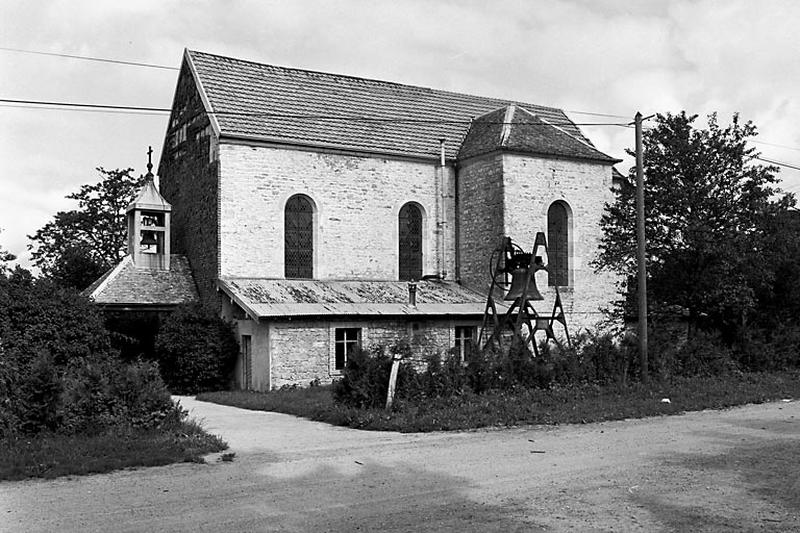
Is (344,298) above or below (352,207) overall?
below

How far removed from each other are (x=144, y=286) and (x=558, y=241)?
15.2 m

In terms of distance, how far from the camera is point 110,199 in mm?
45594

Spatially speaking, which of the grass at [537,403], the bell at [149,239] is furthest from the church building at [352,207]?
the grass at [537,403]

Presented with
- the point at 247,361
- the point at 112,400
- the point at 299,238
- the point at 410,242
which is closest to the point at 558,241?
the point at 410,242

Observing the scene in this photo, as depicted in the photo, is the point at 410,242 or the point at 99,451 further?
the point at 410,242

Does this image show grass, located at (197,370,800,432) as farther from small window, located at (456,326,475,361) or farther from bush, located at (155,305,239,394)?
small window, located at (456,326,475,361)

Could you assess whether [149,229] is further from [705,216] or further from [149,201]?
[705,216]

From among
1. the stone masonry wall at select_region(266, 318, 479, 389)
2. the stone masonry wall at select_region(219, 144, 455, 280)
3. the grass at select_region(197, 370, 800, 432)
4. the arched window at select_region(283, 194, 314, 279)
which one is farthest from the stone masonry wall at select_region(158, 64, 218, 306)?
the grass at select_region(197, 370, 800, 432)

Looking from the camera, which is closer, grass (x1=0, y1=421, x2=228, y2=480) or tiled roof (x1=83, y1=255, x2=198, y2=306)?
grass (x1=0, y1=421, x2=228, y2=480)

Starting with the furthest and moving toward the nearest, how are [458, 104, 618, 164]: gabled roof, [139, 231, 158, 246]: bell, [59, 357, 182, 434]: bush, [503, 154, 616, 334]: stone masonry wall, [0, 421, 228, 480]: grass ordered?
[458, 104, 618, 164]: gabled roof → [503, 154, 616, 334]: stone masonry wall → [139, 231, 158, 246]: bell → [59, 357, 182, 434]: bush → [0, 421, 228, 480]: grass

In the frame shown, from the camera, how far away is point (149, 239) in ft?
102

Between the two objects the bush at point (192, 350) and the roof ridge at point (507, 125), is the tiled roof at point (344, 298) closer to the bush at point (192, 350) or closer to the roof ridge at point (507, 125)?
the bush at point (192, 350)

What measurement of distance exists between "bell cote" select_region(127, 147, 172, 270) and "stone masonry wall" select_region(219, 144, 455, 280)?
337cm

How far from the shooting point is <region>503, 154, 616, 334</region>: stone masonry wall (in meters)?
31.2
